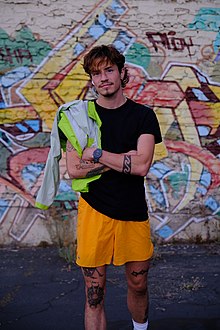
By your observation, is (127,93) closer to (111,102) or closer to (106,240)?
(111,102)

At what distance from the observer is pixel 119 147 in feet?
11.7

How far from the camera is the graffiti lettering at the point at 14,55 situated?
21.9 feet

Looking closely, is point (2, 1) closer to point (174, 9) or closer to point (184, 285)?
point (174, 9)

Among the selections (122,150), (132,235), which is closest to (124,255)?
(132,235)

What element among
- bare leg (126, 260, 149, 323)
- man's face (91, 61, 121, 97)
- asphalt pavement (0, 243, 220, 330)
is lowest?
asphalt pavement (0, 243, 220, 330)

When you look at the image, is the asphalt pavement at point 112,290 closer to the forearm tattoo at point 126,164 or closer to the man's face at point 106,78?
the forearm tattoo at point 126,164

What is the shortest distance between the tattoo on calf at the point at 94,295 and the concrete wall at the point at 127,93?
321 centimetres

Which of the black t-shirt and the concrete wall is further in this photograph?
the concrete wall

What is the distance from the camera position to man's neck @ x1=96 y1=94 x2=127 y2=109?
11.8 feet

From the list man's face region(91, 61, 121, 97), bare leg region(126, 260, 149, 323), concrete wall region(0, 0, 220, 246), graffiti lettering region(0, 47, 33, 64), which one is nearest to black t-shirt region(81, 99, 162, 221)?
man's face region(91, 61, 121, 97)

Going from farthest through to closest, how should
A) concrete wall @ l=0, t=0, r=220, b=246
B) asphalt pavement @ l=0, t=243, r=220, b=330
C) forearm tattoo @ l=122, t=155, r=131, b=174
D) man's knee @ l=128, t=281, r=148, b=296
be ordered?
concrete wall @ l=0, t=0, r=220, b=246 < asphalt pavement @ l=0, t=243, r=220, b=330 < man's knee @ l=128, t=281, r=148, b=296 < forearm tattoo @ l=122, t=155, r=131, b=174

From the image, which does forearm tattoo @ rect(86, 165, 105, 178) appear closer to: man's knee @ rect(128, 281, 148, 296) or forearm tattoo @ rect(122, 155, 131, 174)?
forearm tattoo @ rect(122, 155, 131, 174)

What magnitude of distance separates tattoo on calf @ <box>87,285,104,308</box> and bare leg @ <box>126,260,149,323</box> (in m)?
0.24

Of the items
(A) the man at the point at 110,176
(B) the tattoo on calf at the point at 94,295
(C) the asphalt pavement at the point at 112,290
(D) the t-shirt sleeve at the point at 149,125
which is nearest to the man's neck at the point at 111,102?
(A) the man at the point at 110,176
